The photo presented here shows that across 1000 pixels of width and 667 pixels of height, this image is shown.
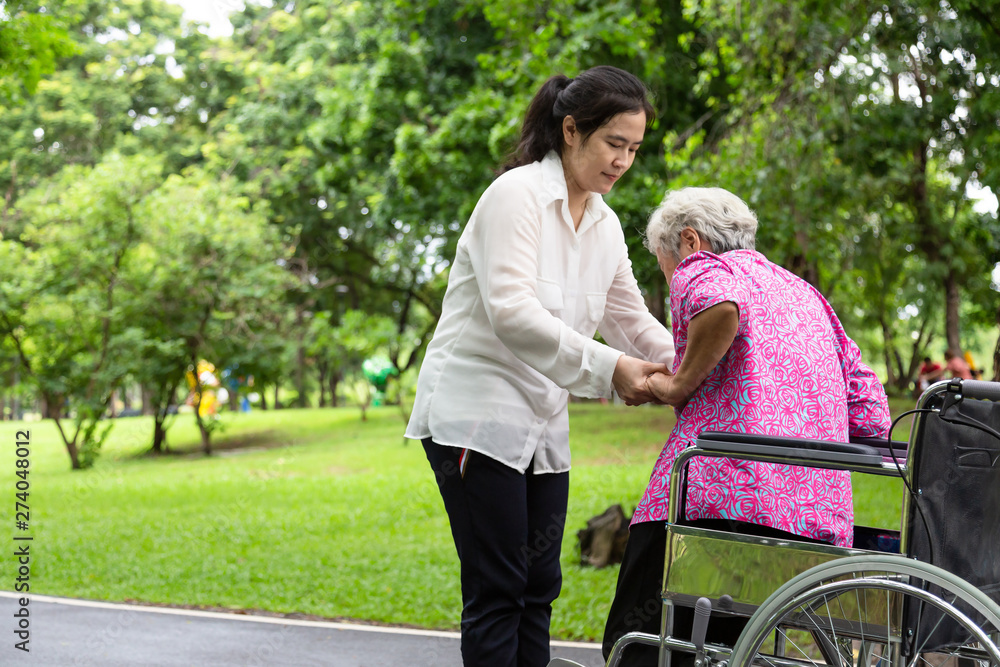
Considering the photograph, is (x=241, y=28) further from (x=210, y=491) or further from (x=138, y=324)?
(x=210, y=491)

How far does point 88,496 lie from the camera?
38.1 ft

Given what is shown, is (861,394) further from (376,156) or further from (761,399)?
(376,156)

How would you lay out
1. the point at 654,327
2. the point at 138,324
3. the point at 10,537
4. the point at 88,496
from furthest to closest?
the point at 138,324, the point at 88,496, the point at 10,537, the point at 654,327

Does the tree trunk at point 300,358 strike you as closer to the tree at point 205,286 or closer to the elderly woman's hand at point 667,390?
the tree at point 205,286

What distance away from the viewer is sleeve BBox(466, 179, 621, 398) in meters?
2.31

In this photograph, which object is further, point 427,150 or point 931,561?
point 427,150

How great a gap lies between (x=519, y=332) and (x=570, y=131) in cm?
57

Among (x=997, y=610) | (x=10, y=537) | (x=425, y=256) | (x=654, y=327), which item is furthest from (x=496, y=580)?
(x=425, y=256)

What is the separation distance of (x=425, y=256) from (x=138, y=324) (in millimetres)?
5367

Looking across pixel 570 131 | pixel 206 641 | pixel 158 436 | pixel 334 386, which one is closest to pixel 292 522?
pixel 206 641

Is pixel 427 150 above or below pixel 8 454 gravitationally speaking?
above

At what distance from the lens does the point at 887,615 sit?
2084mm

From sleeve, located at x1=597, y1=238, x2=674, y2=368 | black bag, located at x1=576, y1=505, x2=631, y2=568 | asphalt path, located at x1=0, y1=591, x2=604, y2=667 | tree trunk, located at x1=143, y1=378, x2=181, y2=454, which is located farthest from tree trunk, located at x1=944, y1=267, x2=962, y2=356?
sleeve, located at x1=597, y1=238, x2=674, y2=368

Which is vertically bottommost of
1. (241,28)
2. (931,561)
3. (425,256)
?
(931,561)
